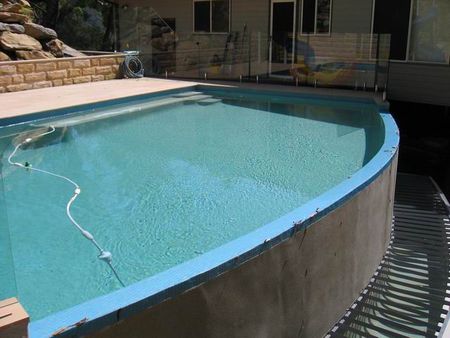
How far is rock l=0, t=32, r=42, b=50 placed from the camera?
1103 centimetres

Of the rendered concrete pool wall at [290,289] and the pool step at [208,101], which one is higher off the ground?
the pool step at [208,101]

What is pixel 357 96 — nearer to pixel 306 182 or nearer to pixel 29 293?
pixel 306 182

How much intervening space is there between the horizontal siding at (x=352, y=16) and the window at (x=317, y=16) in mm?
172

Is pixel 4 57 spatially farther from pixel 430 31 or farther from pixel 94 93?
pixel 430 31

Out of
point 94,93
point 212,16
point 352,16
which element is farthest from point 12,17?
point 352,16

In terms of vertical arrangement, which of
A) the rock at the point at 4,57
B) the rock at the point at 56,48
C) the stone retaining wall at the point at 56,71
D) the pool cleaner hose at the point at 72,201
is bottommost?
the pool cleaner hose at the point at 72,201

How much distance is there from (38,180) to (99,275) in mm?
2630

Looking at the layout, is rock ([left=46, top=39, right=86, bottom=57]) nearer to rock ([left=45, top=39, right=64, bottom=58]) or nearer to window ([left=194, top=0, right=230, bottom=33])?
rock ([left=45, top=39, right=64, bottom=58])

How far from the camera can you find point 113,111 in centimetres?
985

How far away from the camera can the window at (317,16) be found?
41.7 ft

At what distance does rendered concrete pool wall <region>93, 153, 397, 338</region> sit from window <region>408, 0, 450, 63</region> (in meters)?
6.70

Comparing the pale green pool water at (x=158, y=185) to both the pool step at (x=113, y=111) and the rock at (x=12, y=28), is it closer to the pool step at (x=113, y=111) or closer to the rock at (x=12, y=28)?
the pool step at (x=113, y=111)

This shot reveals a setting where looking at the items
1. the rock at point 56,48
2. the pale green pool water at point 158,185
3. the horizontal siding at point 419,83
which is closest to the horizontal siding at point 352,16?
the horizontal siding at point 419,83

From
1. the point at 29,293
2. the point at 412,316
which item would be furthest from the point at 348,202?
the point at 29,293
